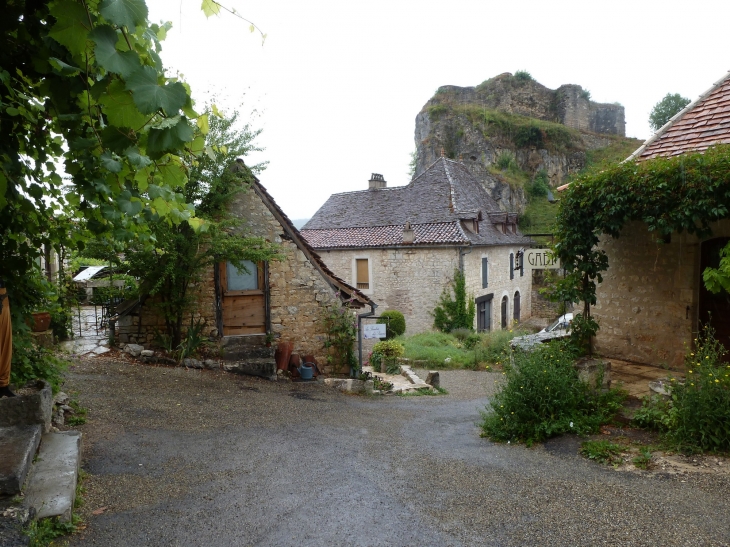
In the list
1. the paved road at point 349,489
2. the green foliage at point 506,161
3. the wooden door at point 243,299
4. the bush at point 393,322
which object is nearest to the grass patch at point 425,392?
the wooden door at point 243,299

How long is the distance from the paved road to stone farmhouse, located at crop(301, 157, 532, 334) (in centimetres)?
1462

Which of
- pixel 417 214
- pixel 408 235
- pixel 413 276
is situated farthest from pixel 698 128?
pixel 417 214

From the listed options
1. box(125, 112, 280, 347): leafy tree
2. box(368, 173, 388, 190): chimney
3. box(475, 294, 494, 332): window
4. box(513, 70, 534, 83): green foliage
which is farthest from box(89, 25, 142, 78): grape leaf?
box(513, 70, 534, 83): green foliage

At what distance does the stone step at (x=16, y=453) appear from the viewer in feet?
9.87

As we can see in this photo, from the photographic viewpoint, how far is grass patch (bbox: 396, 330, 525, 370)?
1641cm

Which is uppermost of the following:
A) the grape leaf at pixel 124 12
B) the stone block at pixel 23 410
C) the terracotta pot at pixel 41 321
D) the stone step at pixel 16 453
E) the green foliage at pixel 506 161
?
the green foliage at pixel 506 161

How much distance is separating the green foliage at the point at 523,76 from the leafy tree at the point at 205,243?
3555 cm

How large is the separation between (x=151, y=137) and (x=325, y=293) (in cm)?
951

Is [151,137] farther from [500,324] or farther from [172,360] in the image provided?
[500,324]

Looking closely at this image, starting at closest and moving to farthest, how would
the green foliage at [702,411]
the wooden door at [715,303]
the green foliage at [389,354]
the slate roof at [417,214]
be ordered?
the green foliage at [702,411] → the wooden door at [715,303] → the green foliage at [389,354] → the slate roof at [417,214]

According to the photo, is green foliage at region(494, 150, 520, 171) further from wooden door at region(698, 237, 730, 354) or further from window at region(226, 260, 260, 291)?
wooden door at region(698, 237, 730, 354)

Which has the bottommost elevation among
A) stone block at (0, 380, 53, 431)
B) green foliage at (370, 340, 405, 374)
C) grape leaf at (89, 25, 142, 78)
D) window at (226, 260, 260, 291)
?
green foliage at (370, 340, 405, 374)

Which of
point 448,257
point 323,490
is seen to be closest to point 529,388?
point 323,490

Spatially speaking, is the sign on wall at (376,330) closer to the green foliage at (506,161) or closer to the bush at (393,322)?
the bush at (393,322)
